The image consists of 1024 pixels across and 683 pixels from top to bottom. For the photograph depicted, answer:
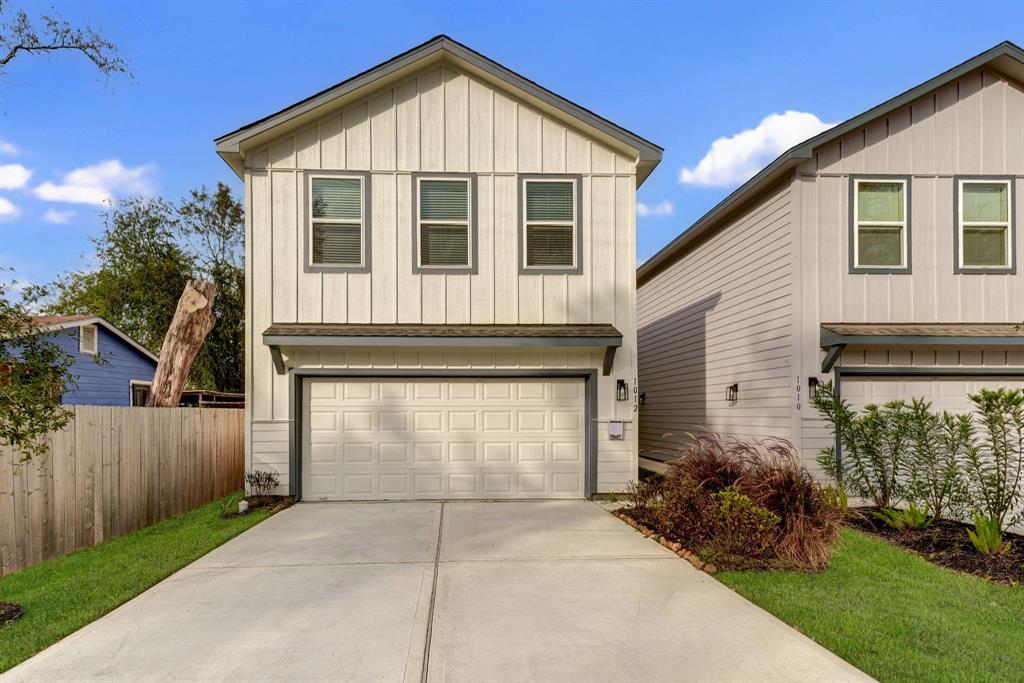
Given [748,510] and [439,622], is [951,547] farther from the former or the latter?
[439,622]

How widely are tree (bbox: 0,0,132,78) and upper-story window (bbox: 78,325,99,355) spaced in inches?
421

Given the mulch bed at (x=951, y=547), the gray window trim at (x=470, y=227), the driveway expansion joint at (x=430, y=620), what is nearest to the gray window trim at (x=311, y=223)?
the gray window trim at (x=470, y=227)

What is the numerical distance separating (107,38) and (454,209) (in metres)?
5.29

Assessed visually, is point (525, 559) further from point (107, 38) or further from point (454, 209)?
point (107, 38)

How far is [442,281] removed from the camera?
397 inches

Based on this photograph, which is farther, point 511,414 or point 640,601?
point 511,414

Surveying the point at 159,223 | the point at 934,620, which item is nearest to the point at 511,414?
the point at 934,620

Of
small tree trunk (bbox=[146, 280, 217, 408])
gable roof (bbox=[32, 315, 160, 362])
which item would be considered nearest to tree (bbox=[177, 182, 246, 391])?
gable roof (bbox=[32, 315, 160, 362])

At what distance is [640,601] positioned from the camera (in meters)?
5.07

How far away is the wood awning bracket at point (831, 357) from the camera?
9.19m

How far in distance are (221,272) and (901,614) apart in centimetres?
2748

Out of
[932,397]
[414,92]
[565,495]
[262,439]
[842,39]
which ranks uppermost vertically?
[842,39]

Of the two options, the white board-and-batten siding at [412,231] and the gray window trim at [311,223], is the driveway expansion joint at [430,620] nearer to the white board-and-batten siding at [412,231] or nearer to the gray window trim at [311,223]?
the white board-and-batten siding at [412,231]

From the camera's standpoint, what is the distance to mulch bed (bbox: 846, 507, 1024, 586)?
5.86 metres
